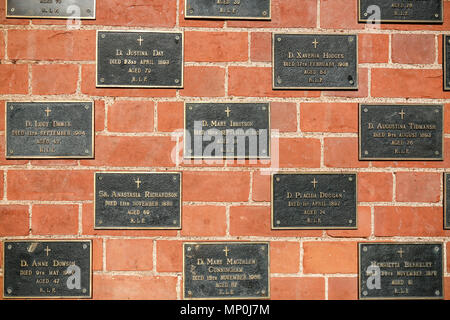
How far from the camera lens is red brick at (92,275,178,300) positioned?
1.74m

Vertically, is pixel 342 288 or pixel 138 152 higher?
pixel 138 152

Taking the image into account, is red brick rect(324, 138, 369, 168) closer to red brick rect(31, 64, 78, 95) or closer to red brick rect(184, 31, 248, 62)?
red brick rect(184, 31, 248, 62)

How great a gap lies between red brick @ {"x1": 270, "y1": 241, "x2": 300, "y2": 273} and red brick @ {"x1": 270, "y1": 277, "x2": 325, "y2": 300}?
0.04 meters

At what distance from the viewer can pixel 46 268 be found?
5.68ft

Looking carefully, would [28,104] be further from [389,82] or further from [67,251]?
[389,82]

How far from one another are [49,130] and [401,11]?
1456 mm

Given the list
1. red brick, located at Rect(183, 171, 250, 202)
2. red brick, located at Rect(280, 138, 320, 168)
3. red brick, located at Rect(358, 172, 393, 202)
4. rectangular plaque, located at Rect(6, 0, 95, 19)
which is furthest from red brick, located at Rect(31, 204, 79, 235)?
red brick, located at Rect(358, 172, 393, 202)

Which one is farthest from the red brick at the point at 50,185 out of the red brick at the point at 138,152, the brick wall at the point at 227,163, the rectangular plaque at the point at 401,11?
the rectangular plaque at the point at 401,11

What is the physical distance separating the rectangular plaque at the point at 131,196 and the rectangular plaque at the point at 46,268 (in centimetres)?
14

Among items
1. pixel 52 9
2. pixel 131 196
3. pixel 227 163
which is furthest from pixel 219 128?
pixel 52 9

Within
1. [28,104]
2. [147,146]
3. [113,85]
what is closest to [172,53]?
[113,85]

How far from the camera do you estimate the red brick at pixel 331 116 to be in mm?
1761

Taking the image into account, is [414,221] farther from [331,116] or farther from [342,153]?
[331,116]

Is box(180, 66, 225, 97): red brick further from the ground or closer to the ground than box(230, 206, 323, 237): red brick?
further from the ground
